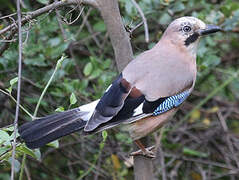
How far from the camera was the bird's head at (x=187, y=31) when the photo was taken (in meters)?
3.15

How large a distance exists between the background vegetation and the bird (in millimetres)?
327

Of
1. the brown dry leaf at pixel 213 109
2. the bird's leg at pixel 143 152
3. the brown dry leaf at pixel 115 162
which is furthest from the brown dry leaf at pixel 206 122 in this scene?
the bird's leg at pixel 143 152

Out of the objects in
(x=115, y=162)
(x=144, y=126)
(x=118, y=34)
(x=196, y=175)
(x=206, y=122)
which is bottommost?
(x=196, y=175)

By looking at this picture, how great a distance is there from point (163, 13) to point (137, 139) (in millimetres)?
1265

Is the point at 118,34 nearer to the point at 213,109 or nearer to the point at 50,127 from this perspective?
the point at 50,127

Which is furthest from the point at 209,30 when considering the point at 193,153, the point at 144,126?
the point at 193,153

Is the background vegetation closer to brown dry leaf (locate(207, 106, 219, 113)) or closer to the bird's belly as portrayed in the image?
brown dry leaf (locate(207, 106, 219, 113))

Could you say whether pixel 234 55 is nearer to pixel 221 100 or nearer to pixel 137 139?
pixel 221 100

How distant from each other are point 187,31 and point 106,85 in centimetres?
68

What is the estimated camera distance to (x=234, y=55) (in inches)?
200

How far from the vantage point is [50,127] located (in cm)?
262

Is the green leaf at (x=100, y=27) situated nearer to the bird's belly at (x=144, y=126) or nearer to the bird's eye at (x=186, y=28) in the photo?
the bird's eye at (x=186, y=28)

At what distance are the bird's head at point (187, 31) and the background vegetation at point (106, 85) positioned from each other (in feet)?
1.04

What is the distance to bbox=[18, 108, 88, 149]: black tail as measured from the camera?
249 centimetres
